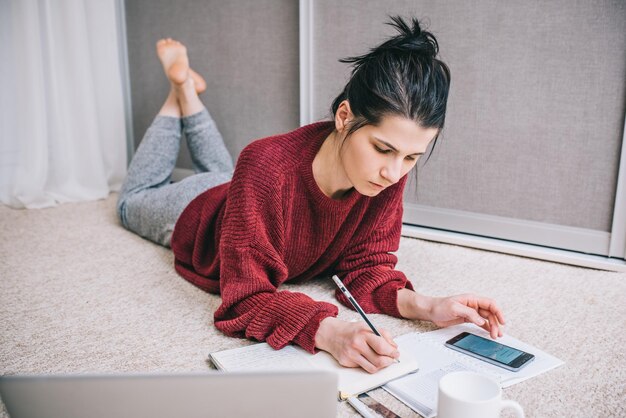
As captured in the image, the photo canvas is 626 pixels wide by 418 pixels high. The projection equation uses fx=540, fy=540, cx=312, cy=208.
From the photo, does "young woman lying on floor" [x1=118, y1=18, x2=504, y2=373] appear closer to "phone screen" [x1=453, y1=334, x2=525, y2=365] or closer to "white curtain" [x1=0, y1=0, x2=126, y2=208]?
"phone screen" [x1=453, y1=334, x2=525, y2=365]

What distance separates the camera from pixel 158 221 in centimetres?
158

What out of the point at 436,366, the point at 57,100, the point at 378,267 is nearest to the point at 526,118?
the point at 378,267

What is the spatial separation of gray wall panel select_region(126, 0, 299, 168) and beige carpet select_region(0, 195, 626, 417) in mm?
662

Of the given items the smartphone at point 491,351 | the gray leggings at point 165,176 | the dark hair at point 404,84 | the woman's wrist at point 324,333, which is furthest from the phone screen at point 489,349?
the gray leggings at point 165,176

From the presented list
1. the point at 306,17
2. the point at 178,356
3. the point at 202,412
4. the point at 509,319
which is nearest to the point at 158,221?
the point at 178,356

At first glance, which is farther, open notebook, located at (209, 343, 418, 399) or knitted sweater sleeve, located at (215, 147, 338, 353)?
knitted sweater sleeve, located at (215, 147, 338, 353)

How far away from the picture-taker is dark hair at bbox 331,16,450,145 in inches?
34.8

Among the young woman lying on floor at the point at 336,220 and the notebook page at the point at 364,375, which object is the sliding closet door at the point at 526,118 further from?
the notebook page at the point at 364,375

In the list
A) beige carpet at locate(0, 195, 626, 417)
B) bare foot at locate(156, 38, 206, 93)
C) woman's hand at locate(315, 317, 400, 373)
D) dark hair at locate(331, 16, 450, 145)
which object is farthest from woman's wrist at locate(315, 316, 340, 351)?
bare foot at locate(156, 38, 206, 93)

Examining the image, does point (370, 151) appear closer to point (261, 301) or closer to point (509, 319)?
point (261, 301)

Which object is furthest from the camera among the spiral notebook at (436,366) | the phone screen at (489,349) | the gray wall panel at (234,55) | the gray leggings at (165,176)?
the gray wall panel at (234,55)

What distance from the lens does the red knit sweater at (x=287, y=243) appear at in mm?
967

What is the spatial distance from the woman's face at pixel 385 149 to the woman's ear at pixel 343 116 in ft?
0.13

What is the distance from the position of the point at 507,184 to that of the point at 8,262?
1404 millimetres
